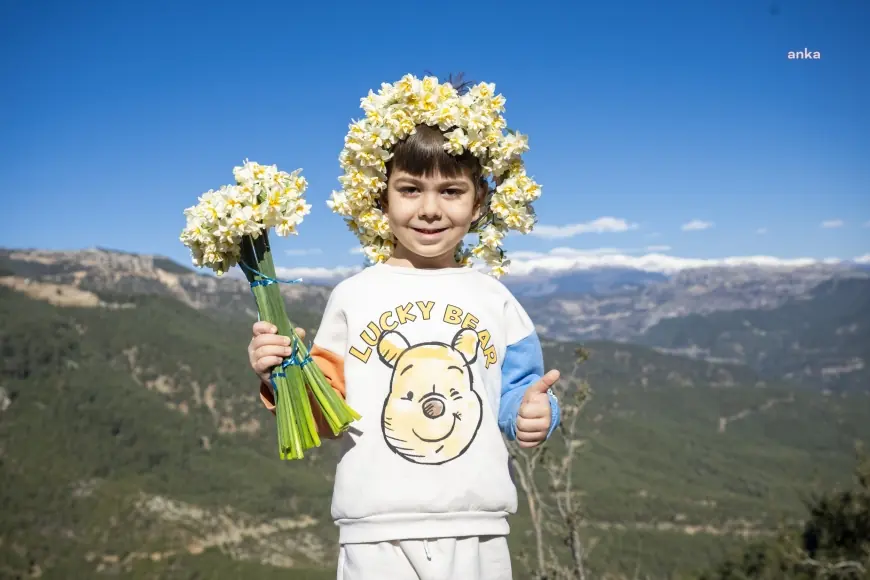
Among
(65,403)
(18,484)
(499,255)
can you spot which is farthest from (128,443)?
(499,255)

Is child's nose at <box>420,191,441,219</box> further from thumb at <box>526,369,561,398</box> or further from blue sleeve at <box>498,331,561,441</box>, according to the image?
thumb at <box>526,369,561,398</box>

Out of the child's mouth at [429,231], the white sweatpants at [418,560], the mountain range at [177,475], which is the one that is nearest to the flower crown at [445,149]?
the child's mouth at [429,231]

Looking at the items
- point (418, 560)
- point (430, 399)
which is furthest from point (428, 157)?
point (418, 560)

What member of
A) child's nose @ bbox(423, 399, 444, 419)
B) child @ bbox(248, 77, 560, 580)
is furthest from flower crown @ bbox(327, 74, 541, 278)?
child's nose @ bbox(423, 399, 444, 419)

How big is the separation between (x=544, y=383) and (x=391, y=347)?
0.66 m

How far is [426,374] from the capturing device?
3.28m

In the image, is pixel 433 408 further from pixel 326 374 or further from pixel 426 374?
pixel 326 374

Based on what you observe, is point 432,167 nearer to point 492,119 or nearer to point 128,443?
point 492,119

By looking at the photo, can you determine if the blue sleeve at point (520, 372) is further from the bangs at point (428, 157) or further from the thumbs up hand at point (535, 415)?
the bangs at point (428, 157)

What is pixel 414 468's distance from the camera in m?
3.14

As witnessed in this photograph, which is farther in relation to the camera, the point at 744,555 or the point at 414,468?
the point at 744,555

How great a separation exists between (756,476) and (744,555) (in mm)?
142240

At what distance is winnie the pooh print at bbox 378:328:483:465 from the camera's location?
320 cm

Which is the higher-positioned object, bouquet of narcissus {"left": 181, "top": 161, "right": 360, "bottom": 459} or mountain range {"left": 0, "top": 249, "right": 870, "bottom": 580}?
bouquet of narcissus {"left": 181, "top": 161, "right": 360, "bottom": 459}
